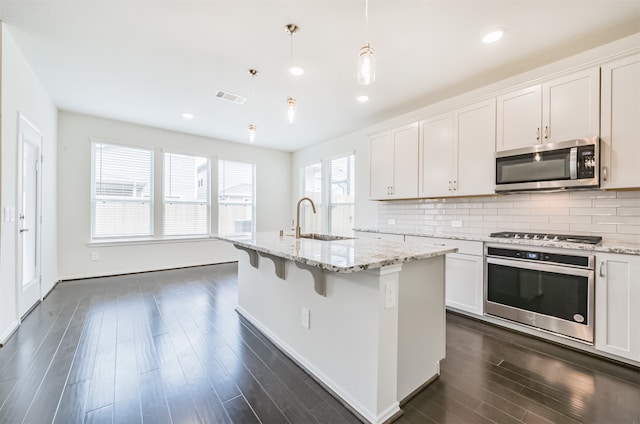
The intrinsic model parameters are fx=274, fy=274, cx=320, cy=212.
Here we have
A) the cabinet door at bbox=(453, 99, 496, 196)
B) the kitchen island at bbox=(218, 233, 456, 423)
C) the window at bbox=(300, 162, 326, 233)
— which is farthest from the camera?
the window at bbox=(300, 162, 326, 233)

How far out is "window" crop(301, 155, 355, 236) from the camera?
17.6ft

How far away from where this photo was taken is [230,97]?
369 centimetres

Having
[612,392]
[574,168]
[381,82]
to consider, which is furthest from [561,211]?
[381,82]

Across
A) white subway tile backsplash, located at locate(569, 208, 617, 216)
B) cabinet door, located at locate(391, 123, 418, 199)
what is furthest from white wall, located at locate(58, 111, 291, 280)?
white subway tile backsplash, located at locate(569, 208, 617, 216)

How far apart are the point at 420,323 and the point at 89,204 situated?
5.33m

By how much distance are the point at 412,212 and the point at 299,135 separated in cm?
272

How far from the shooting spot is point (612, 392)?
179 cm

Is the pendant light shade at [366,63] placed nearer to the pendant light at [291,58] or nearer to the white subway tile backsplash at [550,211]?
the pendant light at [291,58]

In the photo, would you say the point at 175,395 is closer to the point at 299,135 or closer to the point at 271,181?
the point at 299,135

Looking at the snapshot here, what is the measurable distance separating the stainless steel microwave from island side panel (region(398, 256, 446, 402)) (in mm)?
1519

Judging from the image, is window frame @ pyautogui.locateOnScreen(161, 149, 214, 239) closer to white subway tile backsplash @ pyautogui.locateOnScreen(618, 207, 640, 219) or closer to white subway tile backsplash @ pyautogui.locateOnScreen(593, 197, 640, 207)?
white subway tile backsplash @ pyautogui.locateOnScreen(593, 197, 640, 207)

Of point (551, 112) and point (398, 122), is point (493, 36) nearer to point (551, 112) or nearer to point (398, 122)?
point (551, 112)

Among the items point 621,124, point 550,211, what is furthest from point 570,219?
point 621,124

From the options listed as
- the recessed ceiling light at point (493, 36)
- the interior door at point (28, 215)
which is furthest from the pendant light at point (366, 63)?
the interior door at point (28, 215)
